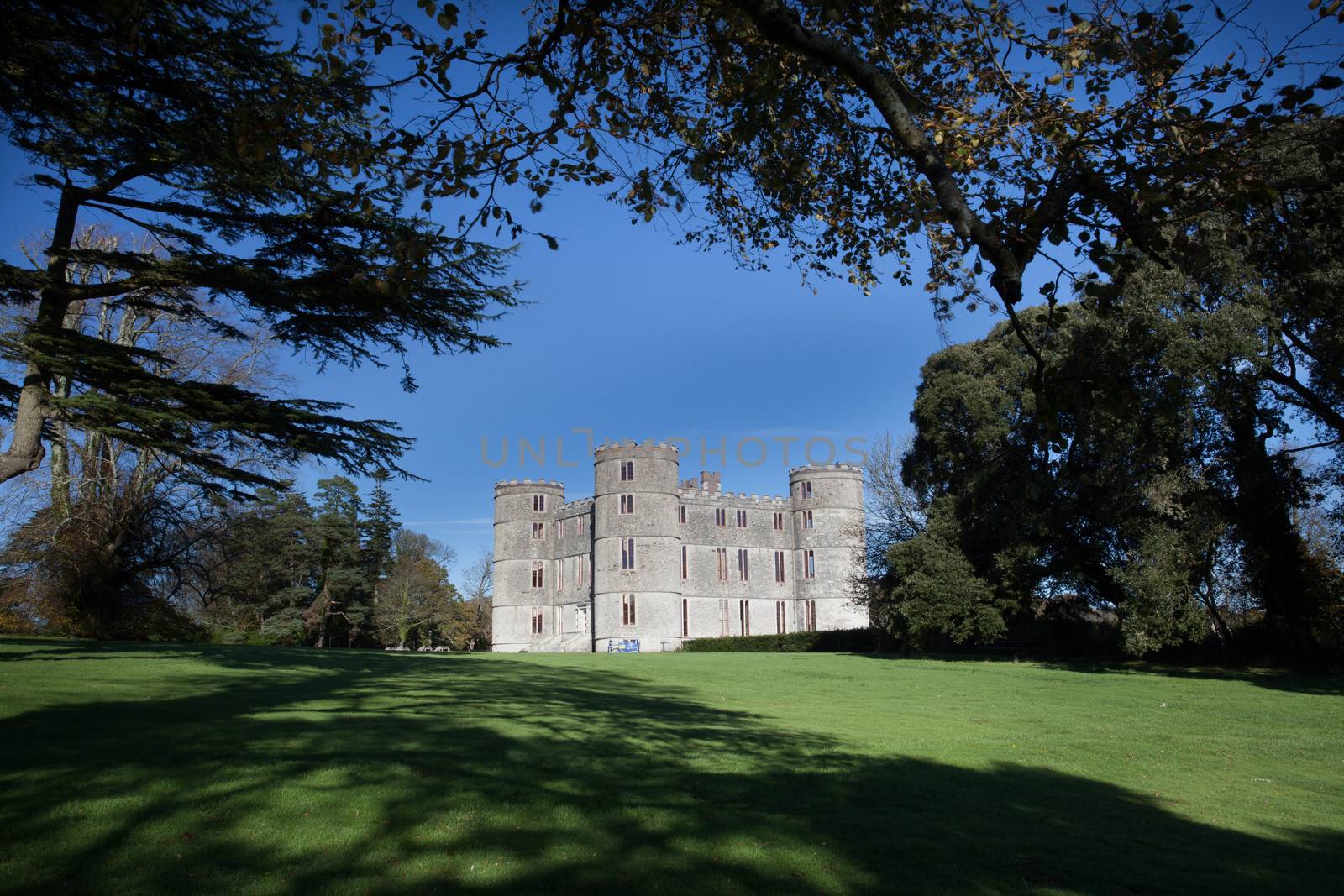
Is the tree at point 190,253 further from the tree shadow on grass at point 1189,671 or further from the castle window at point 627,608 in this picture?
the castle window at point 627,608

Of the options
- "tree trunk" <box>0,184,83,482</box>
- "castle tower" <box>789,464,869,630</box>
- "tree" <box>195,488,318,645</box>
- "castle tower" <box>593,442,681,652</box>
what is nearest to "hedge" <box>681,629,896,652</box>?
"castle tower" <box>593,442,681,652</box>

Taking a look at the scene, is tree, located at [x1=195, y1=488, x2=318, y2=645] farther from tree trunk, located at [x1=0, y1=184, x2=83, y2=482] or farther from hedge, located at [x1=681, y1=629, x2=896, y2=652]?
tree trunk, located at [x1=0, y1=184, x2=83, y2=482]

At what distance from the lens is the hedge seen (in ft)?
102

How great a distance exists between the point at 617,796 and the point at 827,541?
129 ft

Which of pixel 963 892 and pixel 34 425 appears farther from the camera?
pixel 34 425

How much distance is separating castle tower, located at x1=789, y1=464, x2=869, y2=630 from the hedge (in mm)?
8162

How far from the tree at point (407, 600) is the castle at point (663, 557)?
3524 millimetres

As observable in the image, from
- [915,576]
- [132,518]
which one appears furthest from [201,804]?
[915,576]

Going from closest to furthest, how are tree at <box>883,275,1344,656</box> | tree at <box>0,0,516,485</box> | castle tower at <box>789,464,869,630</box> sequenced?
tree at <box>0,0,516,485</box> → tree at <box>883,275,1344,656</box> → castle tower at <box>789,464,869,630</box>

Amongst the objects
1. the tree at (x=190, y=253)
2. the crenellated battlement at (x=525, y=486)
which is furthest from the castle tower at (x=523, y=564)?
the tree at (x=190, y=253)

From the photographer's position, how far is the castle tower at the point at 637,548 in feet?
128

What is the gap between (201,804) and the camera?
4.23 metres

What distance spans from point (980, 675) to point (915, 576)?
617 centimetres

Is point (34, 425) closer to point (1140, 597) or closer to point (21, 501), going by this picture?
point (21, 501)
